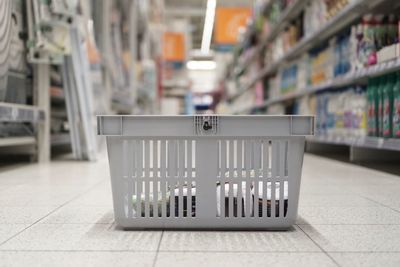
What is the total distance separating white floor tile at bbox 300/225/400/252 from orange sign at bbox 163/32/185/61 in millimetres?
11516

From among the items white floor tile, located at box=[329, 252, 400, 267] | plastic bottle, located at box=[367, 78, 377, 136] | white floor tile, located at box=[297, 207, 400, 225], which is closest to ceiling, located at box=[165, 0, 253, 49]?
plastic bottle, located at box=[367, 78, 377, 136]

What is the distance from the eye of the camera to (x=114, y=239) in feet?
3.28

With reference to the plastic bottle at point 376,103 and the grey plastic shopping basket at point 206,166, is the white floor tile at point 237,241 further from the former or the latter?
the plastic bottle at point 376,103

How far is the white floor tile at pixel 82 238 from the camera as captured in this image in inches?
37.1

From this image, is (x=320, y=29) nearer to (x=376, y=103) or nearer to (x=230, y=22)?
(x=376, y=103)

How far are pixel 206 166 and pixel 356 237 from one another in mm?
396

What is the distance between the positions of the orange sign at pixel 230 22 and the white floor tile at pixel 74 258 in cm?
841

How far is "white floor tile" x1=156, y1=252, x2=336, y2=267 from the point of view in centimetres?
83

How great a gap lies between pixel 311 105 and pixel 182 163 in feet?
10.7

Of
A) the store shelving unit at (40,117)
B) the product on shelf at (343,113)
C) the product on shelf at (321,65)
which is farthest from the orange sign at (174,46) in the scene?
the store shelving unit at (40,117)

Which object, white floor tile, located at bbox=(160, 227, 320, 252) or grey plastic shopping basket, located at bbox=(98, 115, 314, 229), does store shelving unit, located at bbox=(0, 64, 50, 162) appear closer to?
grey plastic shopping basket, located at bbox=(98, 115, 314, 229)

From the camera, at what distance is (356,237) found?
1032mm

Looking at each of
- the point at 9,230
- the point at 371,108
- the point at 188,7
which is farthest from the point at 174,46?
the point at 9,230

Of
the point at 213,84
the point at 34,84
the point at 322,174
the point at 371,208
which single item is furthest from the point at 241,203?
the point at 213,84
